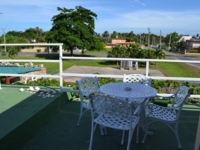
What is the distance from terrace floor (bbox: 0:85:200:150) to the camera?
2.41 meters

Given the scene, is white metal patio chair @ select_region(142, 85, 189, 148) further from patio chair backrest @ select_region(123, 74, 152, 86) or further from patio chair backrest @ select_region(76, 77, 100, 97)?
patio chair backrest @ select_region(76, 77, 100, 97)

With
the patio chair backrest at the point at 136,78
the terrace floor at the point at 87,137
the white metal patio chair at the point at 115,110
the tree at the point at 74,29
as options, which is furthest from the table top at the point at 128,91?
the tree at the point at 74,29

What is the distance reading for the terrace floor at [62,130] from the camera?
2412mm

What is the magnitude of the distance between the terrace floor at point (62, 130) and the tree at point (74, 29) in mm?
24607

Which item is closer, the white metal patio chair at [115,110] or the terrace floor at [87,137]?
the white metal patio chair at [115,110]

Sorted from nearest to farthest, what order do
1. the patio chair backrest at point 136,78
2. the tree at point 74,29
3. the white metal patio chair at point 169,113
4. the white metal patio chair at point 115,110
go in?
the white metal patio chair at point 115,110, the white metal patio chair at point 169,113, the patio chair backrest at point 136,78, the tree at point 74,29

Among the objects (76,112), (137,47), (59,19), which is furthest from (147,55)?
(76,112)

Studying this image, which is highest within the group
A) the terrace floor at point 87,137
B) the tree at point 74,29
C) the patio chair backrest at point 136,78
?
the tree at point 74,29

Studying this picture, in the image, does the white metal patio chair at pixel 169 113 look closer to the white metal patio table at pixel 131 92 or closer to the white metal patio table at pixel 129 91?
the white metal patio table at pixel 131 92

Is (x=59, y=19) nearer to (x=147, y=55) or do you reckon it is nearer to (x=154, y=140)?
(x=147, y=55)

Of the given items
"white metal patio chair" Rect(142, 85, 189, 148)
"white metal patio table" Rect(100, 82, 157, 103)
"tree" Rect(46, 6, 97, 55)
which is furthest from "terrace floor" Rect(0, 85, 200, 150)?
"tree" Rect(46, 6, 97, 55)

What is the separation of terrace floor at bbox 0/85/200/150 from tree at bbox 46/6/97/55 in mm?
24607

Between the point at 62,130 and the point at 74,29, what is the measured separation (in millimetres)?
26525

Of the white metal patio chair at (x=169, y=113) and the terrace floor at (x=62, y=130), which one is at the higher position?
the white metal patio chair at (x=169, y=113)
